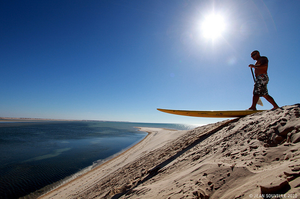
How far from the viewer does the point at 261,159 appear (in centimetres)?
→ 177

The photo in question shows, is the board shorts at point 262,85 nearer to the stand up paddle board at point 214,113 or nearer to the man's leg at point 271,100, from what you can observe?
the man's leg at point 271,100

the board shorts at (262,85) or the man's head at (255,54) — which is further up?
the man's head at (255,54)

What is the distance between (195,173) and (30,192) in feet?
26.2

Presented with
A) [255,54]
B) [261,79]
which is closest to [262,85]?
[261,79]

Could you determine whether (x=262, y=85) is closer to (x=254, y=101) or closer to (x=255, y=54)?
(x=254, y=101)

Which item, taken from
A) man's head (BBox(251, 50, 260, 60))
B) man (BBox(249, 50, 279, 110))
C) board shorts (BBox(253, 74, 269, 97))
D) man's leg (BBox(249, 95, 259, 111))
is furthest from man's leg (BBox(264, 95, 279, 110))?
man's head (BBox(251, 50, 260, 60))

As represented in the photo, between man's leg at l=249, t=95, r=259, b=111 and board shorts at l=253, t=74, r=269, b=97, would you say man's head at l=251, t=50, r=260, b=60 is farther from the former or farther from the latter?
man's leg at l=249, t=95, r=259, b=111

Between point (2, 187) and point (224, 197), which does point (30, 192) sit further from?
point (224, 197)

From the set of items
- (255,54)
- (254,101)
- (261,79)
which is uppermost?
(255,54)

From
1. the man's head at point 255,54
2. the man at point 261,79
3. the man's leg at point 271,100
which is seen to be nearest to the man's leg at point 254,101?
the man at point 261,79

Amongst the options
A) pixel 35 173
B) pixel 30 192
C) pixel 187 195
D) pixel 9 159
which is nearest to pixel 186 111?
pixel 187 195

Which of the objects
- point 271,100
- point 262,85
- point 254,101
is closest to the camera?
point 271,100

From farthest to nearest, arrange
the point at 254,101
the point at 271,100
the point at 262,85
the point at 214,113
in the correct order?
the point at 214,113
the point at 254,101
the point at 262,85
the point at 271,100

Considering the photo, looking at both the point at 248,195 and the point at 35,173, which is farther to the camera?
the point at 35,173
